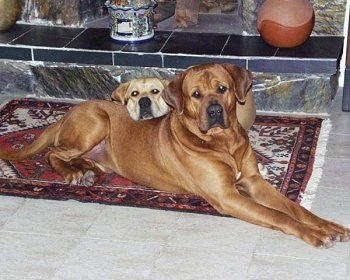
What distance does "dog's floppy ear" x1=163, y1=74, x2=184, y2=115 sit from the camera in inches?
135

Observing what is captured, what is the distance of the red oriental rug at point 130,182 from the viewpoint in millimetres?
3619

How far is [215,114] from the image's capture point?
3350 millimetres

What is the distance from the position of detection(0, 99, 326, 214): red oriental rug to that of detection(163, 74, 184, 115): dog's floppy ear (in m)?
0.45

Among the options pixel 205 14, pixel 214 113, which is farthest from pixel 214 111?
pixel 205 14

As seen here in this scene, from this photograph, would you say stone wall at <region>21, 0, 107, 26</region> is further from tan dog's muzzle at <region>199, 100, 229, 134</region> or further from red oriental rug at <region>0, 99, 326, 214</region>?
tan dog's muzzle at <region>199, 100, 229, 134</region>

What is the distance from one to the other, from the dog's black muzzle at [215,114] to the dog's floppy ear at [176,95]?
0.14 metres

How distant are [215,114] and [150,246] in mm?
609

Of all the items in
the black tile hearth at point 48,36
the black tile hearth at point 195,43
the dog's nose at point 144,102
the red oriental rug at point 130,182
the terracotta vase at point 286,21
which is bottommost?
the red oriental rug at point 130,182

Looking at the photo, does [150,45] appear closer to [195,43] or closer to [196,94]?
[195,43]

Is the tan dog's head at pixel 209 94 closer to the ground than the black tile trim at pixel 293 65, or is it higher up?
higher up

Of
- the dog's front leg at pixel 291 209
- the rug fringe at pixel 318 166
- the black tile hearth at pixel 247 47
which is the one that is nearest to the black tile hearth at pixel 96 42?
the black tile hearth at pixel 247 47

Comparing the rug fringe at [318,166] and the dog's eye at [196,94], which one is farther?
the rug fringe at [318,166]

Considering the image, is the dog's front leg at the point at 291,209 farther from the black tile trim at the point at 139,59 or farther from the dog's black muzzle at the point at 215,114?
the black tile trim at the point at 139,59

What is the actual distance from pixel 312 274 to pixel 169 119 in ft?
3.35
